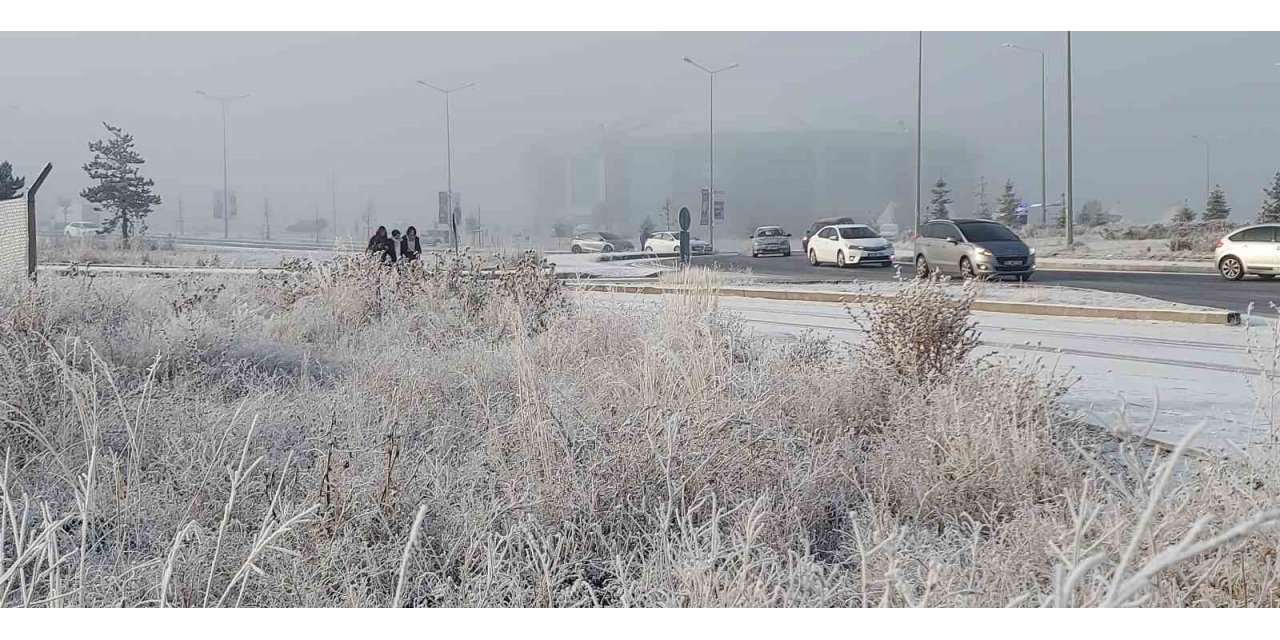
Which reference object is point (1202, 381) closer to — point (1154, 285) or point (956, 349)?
point (956, 349)

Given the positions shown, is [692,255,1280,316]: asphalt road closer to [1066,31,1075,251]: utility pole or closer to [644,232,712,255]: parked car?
[1066,31,1075,251]: utility pole

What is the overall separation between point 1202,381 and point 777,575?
5638mm

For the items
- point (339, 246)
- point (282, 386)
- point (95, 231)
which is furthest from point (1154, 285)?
point (95, 231)

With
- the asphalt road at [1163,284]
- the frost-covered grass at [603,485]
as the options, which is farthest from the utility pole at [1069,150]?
the frost-covered grass at [603,485]

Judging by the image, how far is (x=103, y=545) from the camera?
4.22 m

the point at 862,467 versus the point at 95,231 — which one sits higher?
the point at 95,231

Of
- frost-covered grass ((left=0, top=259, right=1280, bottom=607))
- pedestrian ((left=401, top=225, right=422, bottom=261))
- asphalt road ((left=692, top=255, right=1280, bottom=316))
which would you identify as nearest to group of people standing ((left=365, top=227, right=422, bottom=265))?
pedestrian ((left=401, top=225, right=422, bottom=261))

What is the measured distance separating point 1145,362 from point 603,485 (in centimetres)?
637

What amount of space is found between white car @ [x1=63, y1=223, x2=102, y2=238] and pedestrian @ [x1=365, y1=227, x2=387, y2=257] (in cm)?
2015

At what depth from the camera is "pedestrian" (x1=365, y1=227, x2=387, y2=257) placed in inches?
512

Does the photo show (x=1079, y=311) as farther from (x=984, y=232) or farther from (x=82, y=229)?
(x=82, y=229)
